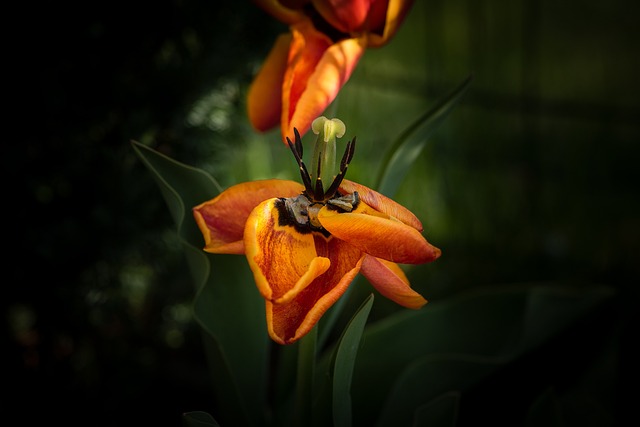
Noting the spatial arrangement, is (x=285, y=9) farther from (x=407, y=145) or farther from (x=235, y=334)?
(x=235, y=334)

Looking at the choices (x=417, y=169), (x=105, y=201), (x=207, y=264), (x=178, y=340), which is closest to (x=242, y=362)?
(x=207, y=264)

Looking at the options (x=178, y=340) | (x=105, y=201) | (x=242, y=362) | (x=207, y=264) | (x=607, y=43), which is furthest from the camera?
(x=607, y=43)

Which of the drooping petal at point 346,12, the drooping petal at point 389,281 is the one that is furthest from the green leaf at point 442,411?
the drooping petal at point 346,12

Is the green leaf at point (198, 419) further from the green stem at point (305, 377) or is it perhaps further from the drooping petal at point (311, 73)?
the drooping petal at point (311, 73)

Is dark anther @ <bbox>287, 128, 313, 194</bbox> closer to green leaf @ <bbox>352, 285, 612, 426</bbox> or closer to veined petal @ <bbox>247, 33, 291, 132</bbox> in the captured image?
veined petal @ <bbox>247, 33, 291, 132</bbox>

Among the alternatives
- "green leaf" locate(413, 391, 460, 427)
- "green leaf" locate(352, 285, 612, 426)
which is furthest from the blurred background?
"green leaf" locate(413, 391, 460, 427)

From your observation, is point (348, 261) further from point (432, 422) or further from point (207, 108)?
point (207, 108)
